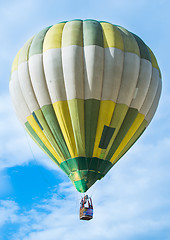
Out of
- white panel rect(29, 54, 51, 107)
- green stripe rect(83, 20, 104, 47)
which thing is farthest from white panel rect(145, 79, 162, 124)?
white panel rect(29, 54, 51, 107)

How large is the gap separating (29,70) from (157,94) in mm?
4944

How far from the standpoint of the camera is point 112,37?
60.6 feet

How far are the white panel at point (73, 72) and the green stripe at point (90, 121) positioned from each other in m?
0.41

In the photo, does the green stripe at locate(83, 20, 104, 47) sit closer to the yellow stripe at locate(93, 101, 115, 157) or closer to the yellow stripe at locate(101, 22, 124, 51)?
the yellow stripe at locate(101, 22, 124, 51)

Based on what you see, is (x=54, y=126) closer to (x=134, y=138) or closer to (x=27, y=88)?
(x=27, y=88)

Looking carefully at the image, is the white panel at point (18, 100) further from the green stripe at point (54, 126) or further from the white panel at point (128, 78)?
the white panel at point (128, 78)

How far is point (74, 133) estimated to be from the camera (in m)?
18.0

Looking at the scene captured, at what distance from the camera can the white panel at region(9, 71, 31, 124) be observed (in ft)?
62.5

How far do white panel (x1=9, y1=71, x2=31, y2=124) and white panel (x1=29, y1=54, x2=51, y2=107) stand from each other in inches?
36.9

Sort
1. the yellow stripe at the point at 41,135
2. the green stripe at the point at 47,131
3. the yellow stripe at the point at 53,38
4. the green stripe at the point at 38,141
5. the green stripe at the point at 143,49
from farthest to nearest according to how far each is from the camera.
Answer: the green stripe at the point at 38,141 < the green stripe at the point at 143,49 < the yellow stripe at the point at 41,135 < the green stripe at the point at 47,131 < the yellow stripe at the point at 53,38

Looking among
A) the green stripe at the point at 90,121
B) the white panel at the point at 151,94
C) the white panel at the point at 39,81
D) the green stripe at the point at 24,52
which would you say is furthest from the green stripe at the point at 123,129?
the green stripe at the point at 24,52

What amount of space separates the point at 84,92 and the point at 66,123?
4.03 ft

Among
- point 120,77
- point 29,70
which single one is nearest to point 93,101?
point 120,77

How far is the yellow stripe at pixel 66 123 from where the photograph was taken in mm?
17938
